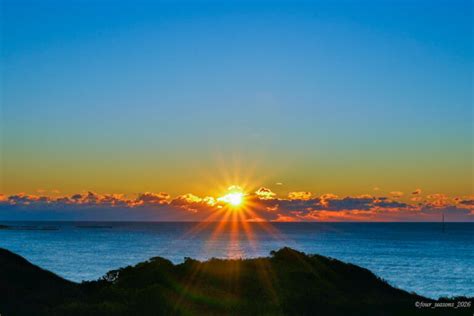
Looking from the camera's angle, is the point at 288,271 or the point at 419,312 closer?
the point at 419,312

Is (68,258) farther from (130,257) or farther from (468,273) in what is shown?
(468,273)

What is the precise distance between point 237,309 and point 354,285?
11.2 meters

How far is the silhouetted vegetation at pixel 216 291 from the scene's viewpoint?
79.0 ft

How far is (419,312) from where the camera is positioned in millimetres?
26562

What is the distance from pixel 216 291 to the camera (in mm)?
27609

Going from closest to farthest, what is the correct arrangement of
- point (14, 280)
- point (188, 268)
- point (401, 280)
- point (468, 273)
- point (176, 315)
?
point (176, 315)
point (14, 280)
point (188, 268)
point (401, 280)
point (468, 273)

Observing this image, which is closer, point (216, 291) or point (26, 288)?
point (216, 291)

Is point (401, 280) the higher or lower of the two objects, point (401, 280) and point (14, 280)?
the lower

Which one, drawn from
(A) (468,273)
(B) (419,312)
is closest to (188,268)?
(B) (419,312)

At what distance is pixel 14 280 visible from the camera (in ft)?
92.8

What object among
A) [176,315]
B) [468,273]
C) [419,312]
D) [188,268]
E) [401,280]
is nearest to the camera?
[176,315]

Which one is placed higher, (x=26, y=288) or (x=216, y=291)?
(x=26, y=288)

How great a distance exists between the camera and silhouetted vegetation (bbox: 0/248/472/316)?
2409 centimetres

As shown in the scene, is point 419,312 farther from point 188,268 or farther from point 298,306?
point 188,268
